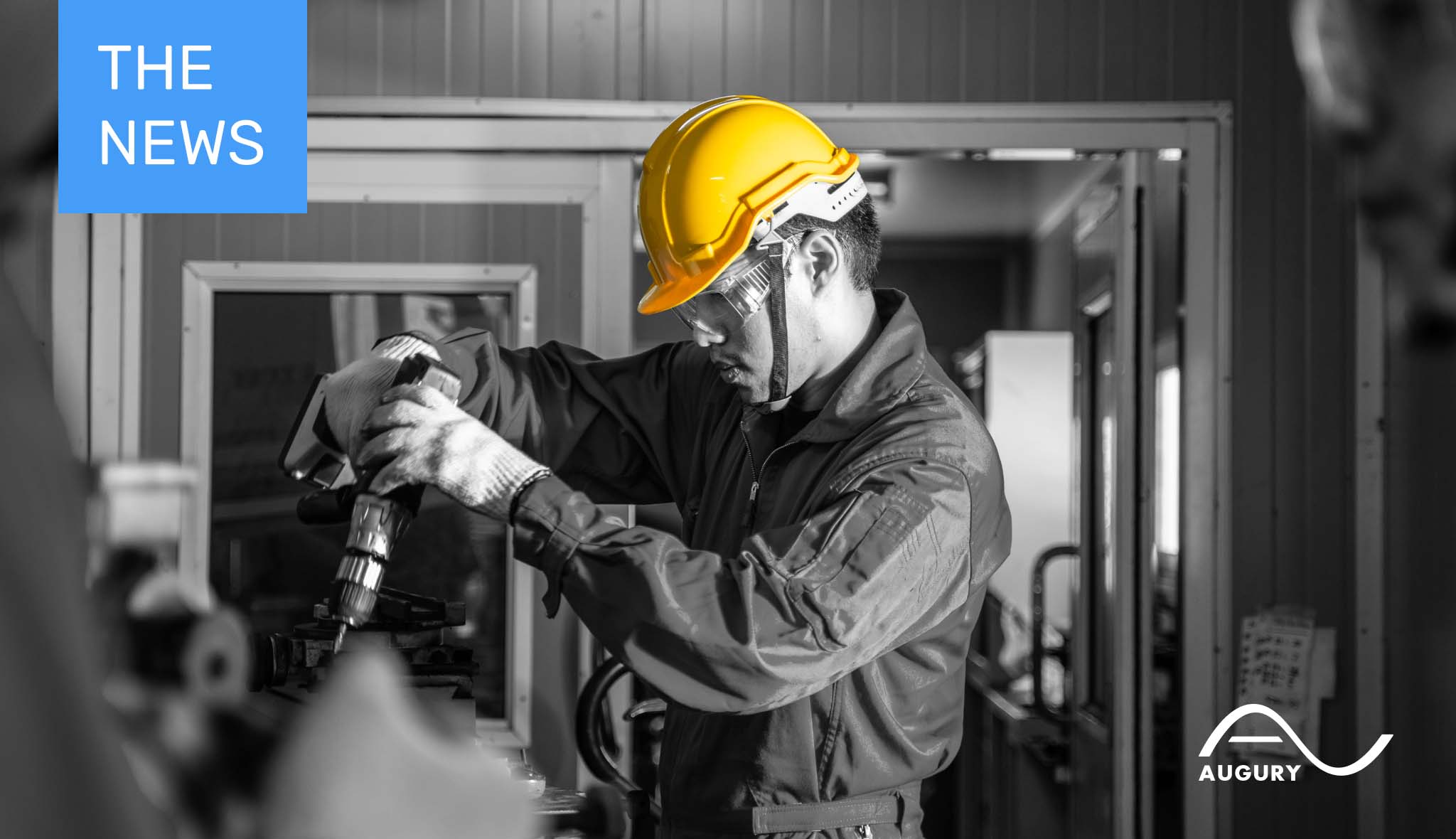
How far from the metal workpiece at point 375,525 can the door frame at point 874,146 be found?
178cm

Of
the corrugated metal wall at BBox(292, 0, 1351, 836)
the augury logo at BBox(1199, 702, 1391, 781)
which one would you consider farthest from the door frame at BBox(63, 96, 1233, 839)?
the augury logo at BBox(1199, 702, 1391, 781)

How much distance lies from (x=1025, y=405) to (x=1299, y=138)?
7.97ft

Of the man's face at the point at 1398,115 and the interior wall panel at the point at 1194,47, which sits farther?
the interior wall panel at the point at 1194,47

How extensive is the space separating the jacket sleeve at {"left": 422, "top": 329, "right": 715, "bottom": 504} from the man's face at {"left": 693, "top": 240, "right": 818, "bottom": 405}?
25 centimetres

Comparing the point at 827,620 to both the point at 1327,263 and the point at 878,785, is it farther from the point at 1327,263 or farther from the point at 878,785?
the point at 1327,263

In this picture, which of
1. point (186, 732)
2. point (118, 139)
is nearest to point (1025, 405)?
point (118, 139)

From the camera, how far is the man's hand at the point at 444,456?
1498 mm

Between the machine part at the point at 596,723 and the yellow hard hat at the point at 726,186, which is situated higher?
the yellow hard hat at the point at 726,186

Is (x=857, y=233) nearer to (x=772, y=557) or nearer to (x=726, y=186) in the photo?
(x=726, y=186)

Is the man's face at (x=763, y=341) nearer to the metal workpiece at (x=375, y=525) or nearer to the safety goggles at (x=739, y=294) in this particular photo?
the safety goggles at (x=739, y=294)

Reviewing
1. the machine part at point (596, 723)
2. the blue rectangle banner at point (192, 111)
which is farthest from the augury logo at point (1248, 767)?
the blue rectangle banner at point (192, 111)

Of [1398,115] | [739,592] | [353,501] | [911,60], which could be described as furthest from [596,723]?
[1398,115]

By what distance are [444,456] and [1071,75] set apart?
2.32 m

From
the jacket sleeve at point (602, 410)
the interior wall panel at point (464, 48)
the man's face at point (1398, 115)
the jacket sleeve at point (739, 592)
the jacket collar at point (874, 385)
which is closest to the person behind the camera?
the man's face at point (1398, 115)
